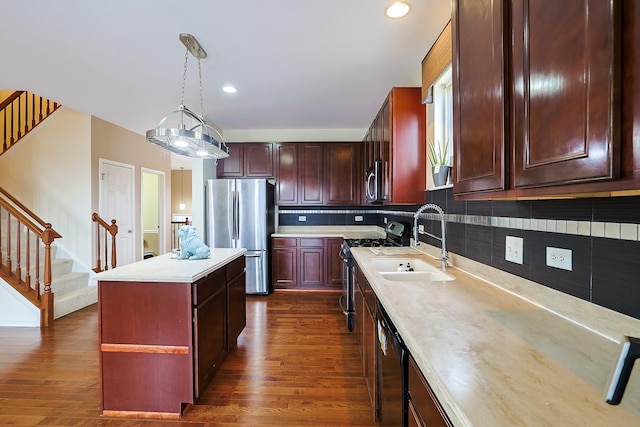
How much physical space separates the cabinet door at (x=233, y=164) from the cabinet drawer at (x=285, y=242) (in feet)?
4.00

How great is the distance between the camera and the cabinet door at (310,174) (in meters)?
4.77

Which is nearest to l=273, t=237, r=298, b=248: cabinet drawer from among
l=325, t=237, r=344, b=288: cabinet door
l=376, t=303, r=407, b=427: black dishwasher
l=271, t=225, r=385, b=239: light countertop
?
l=271, t=225, r=385, b=239: light countertop

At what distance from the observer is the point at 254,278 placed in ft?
14.2

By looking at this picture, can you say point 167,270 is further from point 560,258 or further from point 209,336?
point 560,258

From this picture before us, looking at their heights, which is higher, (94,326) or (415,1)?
(415,1)

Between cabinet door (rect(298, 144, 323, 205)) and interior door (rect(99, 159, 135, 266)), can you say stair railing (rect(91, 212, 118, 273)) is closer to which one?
interior door (rect(99, 159, 135, 266))

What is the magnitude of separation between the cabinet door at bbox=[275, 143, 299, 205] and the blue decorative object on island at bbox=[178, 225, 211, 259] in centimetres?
250

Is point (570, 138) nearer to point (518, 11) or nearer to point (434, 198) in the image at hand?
point (518, 11)

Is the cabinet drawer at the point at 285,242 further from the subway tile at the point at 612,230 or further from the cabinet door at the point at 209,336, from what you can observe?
the subway tile at the point at 612,230

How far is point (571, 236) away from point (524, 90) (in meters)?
0.59

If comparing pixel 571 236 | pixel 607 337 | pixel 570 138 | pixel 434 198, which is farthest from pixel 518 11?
pixel 434 198

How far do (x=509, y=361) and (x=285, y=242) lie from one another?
3943 millimetres

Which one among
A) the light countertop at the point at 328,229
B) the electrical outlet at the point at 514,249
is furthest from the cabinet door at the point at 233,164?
the electrical outlet at the point at 514,249

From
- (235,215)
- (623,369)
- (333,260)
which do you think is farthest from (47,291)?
(623,369)
